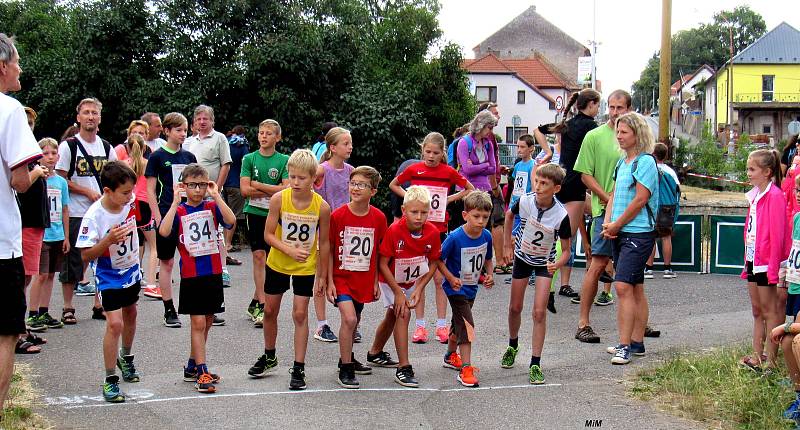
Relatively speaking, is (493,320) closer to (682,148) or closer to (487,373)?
(487,373)

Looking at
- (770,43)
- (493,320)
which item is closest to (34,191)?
(493,320)

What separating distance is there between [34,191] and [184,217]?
161 centimetres

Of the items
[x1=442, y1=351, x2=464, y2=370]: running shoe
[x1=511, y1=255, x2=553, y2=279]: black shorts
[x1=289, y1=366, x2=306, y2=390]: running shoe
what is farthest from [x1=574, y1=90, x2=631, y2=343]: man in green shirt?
[x1=289, y1=366, x2=306, y2=390]: running shoe

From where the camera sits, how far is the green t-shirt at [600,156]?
355 inches

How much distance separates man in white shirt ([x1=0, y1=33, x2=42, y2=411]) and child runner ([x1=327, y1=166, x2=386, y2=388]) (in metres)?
2.38

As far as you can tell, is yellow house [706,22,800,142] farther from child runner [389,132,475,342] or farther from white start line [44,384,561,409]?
white start line [44,384,561,409]

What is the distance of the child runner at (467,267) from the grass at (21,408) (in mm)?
3050

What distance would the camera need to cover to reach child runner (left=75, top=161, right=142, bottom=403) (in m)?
6.51

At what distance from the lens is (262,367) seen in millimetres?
7203

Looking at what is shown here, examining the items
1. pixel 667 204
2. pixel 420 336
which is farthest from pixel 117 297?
pixel 667 204

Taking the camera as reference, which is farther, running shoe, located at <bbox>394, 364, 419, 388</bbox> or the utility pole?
the utility pole

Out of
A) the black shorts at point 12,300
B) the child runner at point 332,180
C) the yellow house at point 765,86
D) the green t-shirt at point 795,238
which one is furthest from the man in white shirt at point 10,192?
the yellow house at point 765,86

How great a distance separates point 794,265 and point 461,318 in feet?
8.07

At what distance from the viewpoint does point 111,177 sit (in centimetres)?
667
